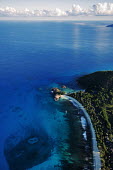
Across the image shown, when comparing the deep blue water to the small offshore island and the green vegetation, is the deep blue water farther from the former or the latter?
the green vegetation

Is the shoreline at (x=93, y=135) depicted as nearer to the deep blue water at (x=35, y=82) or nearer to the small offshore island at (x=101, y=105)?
the small offshore island at (x=101, y=105)

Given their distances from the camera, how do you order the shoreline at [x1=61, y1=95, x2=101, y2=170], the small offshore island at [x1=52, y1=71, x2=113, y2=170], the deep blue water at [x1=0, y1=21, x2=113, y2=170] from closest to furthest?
1. the shoreline at [x1=61, y1=95, x2=101, y2=170]
2. the small offshore island at [x1=52, y1=71, x2=113, y2=170]
3. the deep blue water at [x1=0, y1=21, x2=113, y2=170]

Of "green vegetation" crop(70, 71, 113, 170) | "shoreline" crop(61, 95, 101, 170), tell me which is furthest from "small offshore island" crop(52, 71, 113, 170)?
"shoreline" crop(61, 95, 101, 170)

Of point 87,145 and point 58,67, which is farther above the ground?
point 58,67

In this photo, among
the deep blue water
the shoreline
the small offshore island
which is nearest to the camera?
the shoreline

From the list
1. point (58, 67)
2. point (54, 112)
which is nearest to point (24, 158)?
point (54, 112)

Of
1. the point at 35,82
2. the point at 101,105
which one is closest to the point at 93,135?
the point at 101,105

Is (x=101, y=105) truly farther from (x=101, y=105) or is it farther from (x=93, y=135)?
(x=93, y=135)

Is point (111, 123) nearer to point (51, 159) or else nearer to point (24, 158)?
point (51, 159)
